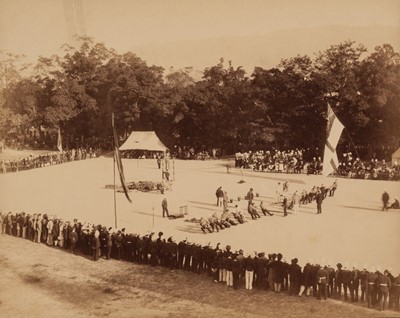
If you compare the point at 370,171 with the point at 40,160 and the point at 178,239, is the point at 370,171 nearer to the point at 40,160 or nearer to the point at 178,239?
the point at 178,239

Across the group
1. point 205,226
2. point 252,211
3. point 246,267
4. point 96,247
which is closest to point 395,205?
point 252,211

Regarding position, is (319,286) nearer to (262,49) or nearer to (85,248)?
(85,248)

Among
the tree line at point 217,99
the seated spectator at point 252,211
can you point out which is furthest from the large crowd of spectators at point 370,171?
the seated spectator at point 252,211

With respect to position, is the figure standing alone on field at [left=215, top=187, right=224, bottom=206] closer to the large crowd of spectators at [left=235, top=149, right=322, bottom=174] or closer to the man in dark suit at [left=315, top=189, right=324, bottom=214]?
the man in dark suit at [left=315, top=189, right=324, bottom=214]

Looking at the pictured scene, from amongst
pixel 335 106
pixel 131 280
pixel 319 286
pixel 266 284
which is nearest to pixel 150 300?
pixel 131 280

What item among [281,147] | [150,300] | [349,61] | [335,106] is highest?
[349,61]

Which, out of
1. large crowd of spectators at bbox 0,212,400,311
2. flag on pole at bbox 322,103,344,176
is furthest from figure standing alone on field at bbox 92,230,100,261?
flag on pole at bbox 322,103,344,176

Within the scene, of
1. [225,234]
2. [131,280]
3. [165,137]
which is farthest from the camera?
[165,137]
